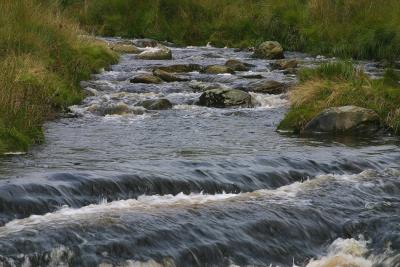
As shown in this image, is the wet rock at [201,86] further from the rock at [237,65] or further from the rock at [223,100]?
the rock at [237,65]

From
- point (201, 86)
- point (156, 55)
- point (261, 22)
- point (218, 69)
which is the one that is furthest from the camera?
point (261, 22)

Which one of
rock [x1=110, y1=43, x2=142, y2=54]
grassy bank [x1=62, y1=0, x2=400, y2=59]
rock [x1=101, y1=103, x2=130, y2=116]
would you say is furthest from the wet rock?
rock [x1=110, y1=43, x2=142, y2=54]

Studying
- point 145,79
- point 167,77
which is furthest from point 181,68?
point 145,79

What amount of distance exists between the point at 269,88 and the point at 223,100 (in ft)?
6.62

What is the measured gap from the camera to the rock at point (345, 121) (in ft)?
44.7

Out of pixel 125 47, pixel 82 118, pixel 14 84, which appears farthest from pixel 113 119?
pixel 125 47

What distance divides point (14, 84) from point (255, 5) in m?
20.3

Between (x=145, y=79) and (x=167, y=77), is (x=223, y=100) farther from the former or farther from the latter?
(x=167, y=77)

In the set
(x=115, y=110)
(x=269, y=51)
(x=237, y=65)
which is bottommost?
(x=115, y=110)

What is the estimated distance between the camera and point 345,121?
13.6m

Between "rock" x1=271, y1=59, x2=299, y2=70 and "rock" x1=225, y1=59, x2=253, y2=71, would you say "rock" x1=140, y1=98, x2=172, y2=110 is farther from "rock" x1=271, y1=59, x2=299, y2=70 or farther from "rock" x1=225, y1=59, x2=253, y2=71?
"rock" x1=271, y1=59, x2=299, y2=70

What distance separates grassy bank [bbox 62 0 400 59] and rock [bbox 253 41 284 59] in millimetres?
1613

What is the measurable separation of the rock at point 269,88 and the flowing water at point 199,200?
4998mm

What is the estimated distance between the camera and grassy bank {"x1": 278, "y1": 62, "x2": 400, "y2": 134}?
13969mm
